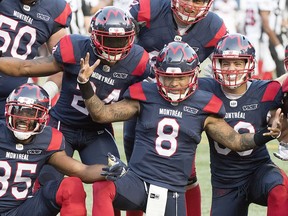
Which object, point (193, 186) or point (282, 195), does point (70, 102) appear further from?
point (282, 195)

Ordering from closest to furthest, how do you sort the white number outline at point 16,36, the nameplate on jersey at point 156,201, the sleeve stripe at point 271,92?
the nameplate on jersey at point 156,201 < the sleeve stripe at point 271,92 < the white number outline at point 16,36

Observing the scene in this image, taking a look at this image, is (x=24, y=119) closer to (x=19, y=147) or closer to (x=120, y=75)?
(x=19, y=147)

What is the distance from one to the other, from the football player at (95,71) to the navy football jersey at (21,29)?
42 centimetres

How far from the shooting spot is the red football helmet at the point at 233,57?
246 inches

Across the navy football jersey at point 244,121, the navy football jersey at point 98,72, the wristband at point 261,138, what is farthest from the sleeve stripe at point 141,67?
the wristband at point 261,138

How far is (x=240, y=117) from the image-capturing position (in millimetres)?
6340

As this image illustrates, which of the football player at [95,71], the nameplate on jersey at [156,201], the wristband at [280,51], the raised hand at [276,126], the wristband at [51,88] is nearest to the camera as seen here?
the raised hand at [276,126]

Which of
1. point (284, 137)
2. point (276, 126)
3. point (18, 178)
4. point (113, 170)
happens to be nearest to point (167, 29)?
Result: point (284, 137)

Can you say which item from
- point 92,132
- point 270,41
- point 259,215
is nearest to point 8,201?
point 92,132

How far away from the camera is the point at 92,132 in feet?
21.7

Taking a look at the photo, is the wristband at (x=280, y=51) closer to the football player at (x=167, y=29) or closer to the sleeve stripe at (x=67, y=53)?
the football player at (x=167, y=29)

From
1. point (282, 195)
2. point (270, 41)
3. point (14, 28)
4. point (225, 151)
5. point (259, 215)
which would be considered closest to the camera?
point (282, 195)

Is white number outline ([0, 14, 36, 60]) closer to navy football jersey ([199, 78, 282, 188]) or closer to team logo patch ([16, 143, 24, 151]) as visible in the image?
team logo patch ([16, 143, 24, 151])

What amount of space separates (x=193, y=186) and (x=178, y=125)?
1035 mm
